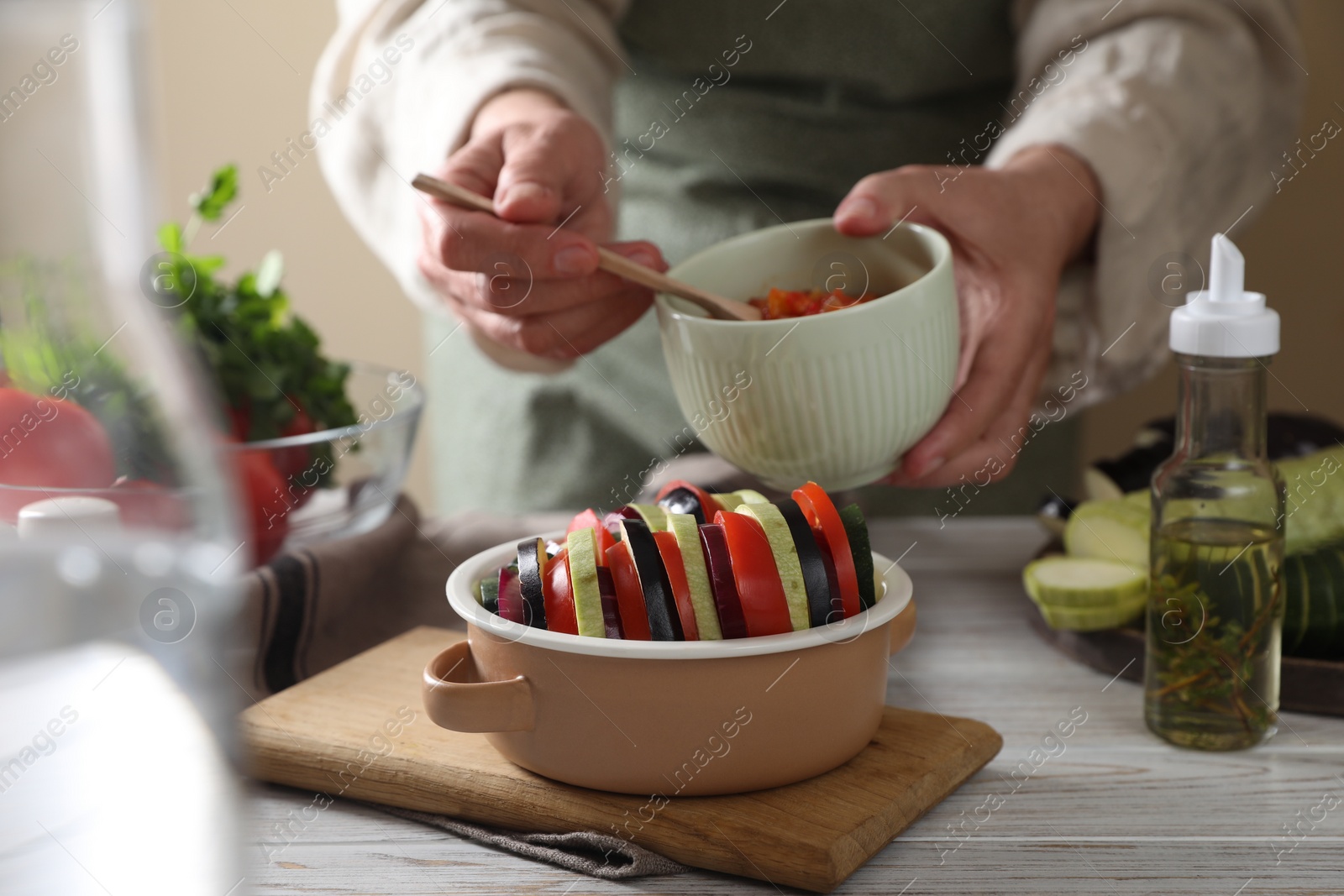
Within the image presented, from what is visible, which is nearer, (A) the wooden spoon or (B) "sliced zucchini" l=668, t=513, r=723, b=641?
(B) "sliced zucchini" l=668, t=513, r=723, b=641

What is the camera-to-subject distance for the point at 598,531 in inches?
21.6

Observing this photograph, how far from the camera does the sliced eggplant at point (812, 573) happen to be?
20.4 inches

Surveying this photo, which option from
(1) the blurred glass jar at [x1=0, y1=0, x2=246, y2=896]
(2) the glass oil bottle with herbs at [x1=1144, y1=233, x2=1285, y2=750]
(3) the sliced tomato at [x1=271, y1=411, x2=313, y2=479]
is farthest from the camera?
(3) the sliced tomato at [x1=271, y1=411, x2=313, y2=479]

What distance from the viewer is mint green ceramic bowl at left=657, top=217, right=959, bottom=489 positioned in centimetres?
62

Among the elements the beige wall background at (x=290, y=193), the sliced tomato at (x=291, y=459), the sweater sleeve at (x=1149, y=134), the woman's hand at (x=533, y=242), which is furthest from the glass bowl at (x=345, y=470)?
the beige wall background at (x=290, y=193)

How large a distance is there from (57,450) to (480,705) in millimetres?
364

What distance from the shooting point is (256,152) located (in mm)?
1883

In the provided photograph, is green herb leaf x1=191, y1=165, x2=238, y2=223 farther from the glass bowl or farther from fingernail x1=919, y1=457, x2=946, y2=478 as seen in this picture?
fingernail x1=919, y1=457, x2=946, y2=478

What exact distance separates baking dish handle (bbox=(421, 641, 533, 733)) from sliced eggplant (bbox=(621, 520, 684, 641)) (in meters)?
0.07

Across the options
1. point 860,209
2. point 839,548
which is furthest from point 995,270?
point 839,548

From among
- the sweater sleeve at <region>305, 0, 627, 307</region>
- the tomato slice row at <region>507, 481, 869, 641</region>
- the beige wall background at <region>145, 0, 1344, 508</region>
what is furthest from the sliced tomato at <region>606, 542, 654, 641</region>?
the beige wall background at <region>145, 0, 1344, 508</region>

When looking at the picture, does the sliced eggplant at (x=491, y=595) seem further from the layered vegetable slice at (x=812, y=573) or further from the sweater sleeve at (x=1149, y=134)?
the sweater sleeve at (x=1149, y=134)

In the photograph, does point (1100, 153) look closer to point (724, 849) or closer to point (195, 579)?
point (724, 849)

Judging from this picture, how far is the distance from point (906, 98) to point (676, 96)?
23 cm
